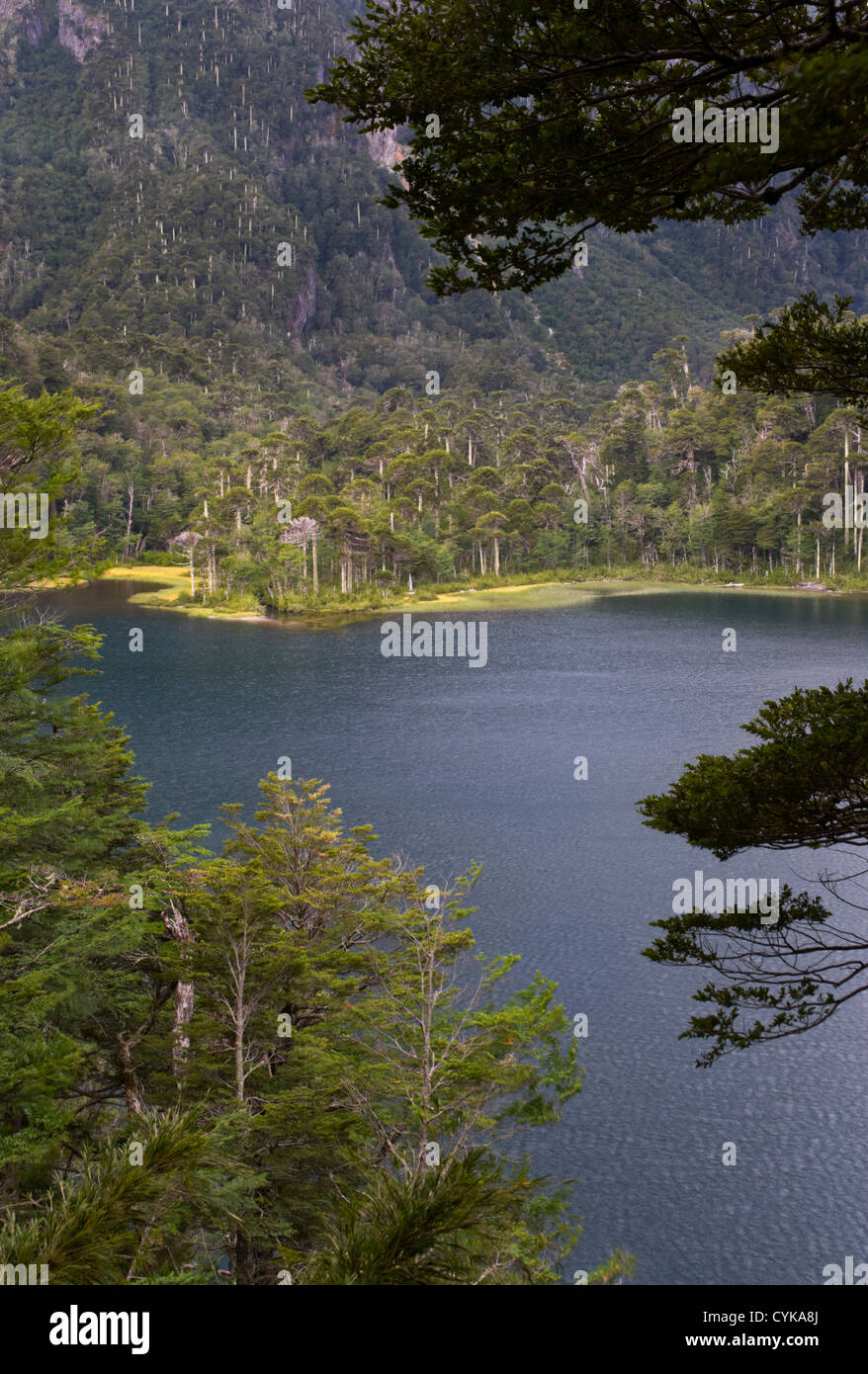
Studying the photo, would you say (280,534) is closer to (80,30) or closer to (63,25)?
(80,30)

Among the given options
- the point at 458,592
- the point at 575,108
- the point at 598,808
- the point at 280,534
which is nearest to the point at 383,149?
the point at 458,592

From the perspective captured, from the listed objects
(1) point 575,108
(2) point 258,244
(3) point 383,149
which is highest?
(3) point 383,149

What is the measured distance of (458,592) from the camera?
67500mm

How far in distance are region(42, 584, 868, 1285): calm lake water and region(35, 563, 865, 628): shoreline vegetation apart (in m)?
4.73

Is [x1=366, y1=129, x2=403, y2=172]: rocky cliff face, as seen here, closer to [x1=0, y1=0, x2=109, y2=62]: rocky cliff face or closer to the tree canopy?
[x1=0, y1=0, x2=109, y2=62]: rocky cliff face

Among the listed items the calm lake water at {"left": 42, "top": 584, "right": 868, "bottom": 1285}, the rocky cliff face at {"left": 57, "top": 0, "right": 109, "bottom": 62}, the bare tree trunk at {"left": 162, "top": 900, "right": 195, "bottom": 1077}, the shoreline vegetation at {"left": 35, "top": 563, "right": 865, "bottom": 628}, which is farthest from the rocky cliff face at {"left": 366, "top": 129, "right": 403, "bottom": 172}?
the bare tree trunk at {"left": 162, "top": 900, "right": 195, "bottom": 1077}

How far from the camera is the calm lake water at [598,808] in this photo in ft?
36.4

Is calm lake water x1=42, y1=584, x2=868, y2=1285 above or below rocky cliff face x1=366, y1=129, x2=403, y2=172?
below

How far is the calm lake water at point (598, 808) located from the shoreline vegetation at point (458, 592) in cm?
473

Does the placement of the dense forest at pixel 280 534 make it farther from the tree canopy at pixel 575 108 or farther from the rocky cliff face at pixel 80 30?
the rocky cliff face at pixel 80 30

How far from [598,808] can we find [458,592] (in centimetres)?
4455

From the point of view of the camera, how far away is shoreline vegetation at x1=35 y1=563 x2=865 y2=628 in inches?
2368

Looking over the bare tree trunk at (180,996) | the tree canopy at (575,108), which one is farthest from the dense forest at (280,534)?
the tree canopy at (575,108)
